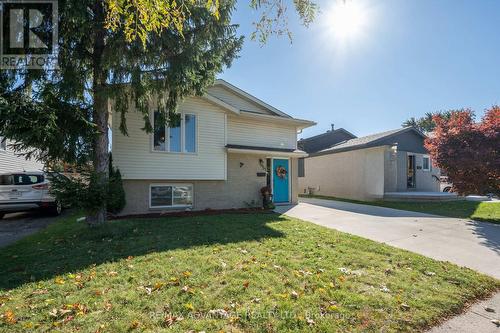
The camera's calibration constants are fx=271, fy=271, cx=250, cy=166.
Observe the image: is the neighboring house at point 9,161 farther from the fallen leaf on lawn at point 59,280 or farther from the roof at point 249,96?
the fallen leaf on lawn at point 59,280

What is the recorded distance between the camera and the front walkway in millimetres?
3499

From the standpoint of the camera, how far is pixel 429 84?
14219mm

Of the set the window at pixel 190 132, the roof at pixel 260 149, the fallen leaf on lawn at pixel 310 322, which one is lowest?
the fallen leaf on lawn at pixel 310 322

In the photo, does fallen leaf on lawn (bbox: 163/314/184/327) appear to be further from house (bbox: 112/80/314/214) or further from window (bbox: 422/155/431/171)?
window (bbox: 422/155/431/171)

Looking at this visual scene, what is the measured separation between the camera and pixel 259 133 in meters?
13.1

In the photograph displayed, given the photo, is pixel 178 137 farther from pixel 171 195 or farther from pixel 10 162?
pixel 10 162

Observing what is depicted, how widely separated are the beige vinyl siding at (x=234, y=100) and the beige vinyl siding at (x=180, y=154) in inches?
94.6

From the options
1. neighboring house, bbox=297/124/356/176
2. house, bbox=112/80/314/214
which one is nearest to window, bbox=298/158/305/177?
neighboring house, bbox=297/124/356/176

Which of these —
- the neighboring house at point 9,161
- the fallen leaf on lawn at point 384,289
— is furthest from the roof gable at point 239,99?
the fallen leaf on lawn at point 384,289

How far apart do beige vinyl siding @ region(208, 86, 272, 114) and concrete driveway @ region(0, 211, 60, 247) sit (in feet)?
29.1

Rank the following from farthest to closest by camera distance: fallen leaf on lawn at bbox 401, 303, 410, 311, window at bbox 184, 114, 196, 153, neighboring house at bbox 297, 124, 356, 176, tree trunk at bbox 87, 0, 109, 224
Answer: neighboring house at bbox 297, 124, 356, 176
window at bbox 184, 114, 196, 153
tree trunk at bbox 87, 0, 109, 224
fallen leaf on lawn at bbox 401, 303, 410, 311

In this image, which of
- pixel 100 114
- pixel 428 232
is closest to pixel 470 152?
pixel 428 232

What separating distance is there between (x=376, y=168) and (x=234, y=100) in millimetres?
9868

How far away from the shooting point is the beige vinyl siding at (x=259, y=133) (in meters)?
12.5
